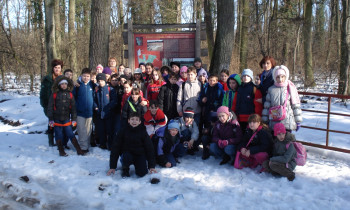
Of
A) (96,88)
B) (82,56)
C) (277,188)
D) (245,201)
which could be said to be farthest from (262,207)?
(82,56)

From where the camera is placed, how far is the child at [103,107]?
231 inches

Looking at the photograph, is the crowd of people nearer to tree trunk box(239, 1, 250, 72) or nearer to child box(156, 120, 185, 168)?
child box(156, 120, 185, 168)

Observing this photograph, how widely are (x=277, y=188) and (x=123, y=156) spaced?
2453 mm

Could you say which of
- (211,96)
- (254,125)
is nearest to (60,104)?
(211,96)

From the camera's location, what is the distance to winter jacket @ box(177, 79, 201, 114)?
18.6 feet

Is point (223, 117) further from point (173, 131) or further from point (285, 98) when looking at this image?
point (285, 98)

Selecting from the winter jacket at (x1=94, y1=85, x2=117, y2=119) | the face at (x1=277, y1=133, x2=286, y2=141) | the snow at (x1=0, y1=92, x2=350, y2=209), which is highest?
the winter jacket at (x1=94, y1=85, x2=117, y2=119)

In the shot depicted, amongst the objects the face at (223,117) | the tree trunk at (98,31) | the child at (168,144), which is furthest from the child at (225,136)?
the tree trunk at (98,31)

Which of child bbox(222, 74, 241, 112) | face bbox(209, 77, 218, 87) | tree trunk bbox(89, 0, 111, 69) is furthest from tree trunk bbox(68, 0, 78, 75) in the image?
child bbox(222, 74, 241, 112)

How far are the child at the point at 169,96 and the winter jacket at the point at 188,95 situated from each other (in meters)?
0.21

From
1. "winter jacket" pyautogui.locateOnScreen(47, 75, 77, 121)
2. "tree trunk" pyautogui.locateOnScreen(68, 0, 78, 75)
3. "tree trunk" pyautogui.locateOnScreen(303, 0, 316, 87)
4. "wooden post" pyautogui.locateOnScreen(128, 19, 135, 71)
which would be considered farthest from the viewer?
"tree trunk" pyautogui.locateOnScreen(68, 0, 78, 75)

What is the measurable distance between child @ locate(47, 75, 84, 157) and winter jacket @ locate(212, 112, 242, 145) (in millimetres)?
2828

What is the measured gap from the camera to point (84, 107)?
5.88 metres

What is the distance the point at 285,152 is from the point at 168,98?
8.42 ft
